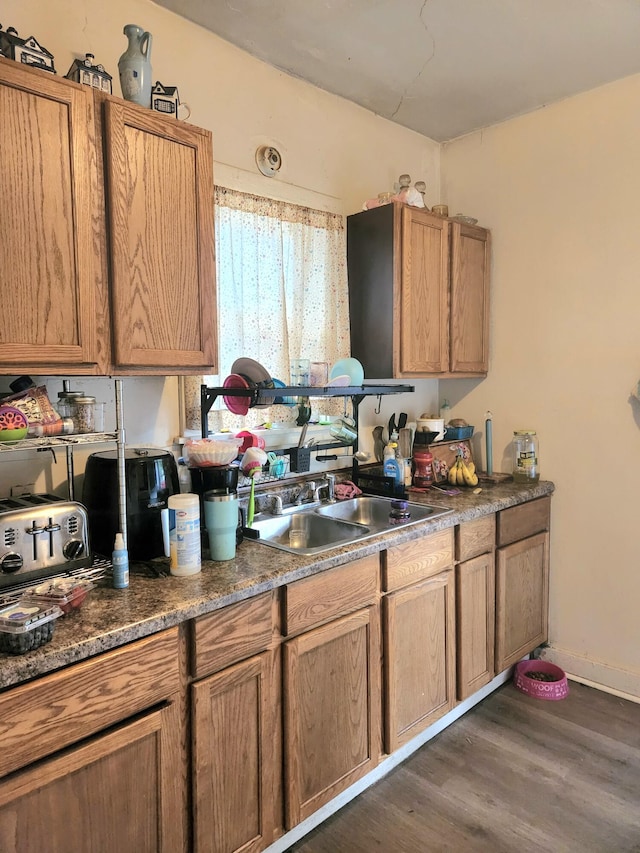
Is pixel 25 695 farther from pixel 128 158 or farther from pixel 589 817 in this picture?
pixel 589 817

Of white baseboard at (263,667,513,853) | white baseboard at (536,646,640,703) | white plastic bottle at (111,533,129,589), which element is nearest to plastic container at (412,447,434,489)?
white baseboard at (263,667,513,853)

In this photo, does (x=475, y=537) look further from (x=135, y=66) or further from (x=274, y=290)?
(x=135, y=66)

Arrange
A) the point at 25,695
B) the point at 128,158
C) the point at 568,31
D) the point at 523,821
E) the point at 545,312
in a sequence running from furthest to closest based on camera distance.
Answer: the point at 545,312, the point at 568,31, the point at 523,821, the point at 128,158, the point at 25,695

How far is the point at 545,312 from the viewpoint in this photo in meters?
2.79

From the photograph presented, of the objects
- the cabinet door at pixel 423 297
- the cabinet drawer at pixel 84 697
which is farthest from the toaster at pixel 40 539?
the cabinet door at pixel 423 297

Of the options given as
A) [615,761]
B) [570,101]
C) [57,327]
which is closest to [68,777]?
[57,327]

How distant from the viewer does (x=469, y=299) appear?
9.38 ft

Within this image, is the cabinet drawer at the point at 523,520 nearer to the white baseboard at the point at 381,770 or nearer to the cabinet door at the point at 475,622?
the cabinet door at the point at 475,622

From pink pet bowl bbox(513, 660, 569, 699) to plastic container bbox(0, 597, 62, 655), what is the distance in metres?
2.19

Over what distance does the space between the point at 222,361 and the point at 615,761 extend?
2.09 metres

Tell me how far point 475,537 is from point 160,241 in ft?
5.33

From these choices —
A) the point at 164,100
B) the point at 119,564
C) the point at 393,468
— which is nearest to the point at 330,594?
the point at 119,564

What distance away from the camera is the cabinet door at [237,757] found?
1.45 m

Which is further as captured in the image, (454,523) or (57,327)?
(454,523)
